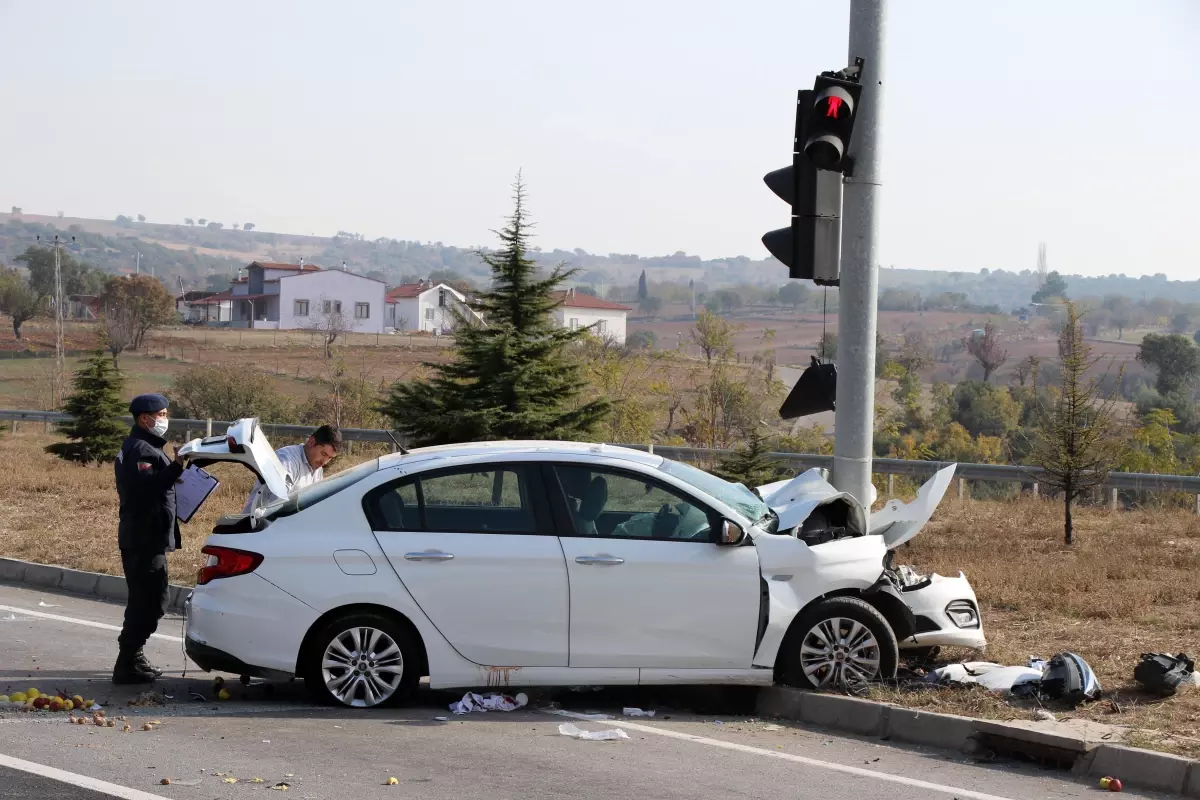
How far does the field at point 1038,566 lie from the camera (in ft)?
25.1

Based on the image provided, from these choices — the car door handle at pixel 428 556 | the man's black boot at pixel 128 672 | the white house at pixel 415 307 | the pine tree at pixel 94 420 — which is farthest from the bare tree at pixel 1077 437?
the white house at pixel 415 307

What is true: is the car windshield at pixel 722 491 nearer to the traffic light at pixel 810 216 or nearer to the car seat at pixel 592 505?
the car seat at pixel 592 505

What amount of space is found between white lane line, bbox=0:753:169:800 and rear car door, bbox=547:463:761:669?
2613mm

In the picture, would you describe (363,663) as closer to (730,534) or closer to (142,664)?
(142,664)

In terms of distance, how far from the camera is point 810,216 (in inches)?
357

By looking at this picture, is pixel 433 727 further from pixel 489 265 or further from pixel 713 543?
pixel 489 265

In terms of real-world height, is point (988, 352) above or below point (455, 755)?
above

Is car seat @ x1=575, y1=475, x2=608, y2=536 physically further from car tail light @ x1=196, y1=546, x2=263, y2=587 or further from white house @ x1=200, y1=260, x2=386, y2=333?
white house @ x1=200, y1=260, x2=386, y2=333

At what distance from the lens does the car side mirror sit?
7.65 m

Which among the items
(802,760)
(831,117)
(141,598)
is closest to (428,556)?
(141,598)

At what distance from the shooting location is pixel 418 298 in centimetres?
14162

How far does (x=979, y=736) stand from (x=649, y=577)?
2012 millimetres

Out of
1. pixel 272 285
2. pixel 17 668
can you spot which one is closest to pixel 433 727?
pixel 17 668

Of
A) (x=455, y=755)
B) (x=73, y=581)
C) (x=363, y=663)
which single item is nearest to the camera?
(x=455, y=755)
